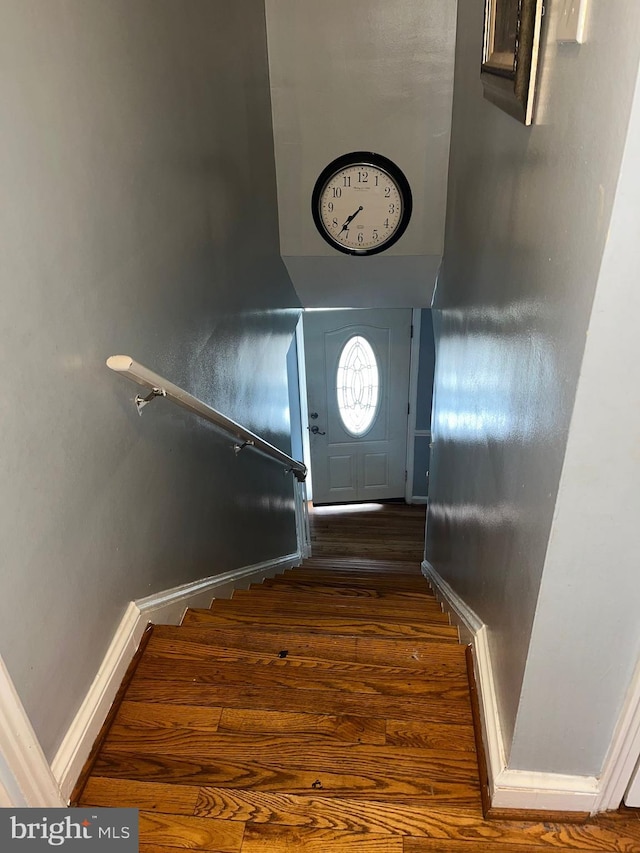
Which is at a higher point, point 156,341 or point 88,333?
point 88,333

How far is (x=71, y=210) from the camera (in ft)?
4.25

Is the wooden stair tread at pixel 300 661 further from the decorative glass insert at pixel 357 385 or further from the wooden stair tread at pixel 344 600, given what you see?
the decorative glass insert at pixel 357 385

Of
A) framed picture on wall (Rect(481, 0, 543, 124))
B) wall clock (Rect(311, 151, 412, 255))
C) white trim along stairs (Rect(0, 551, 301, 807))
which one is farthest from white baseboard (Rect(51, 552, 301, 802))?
wall clock (Rect(311, 151, 412, 255))

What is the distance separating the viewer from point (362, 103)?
128 inches

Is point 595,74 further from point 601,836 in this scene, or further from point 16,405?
point 601,836

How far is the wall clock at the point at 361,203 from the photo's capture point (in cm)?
341

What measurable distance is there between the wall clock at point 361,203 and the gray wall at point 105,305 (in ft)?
2.89

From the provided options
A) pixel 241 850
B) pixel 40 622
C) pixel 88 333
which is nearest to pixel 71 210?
pixel 88 333

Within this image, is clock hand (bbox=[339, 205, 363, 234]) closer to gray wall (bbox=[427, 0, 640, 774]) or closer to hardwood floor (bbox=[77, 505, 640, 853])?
gray wall (bbox=[427, 0, 640, 774])

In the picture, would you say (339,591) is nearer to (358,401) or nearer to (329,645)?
(329,645)

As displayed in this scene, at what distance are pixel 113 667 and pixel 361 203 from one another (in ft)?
9.39

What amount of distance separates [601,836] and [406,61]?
332cm

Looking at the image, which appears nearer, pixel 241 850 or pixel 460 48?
pixel 241 850

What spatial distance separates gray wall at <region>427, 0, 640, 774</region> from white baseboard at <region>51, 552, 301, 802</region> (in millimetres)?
962
